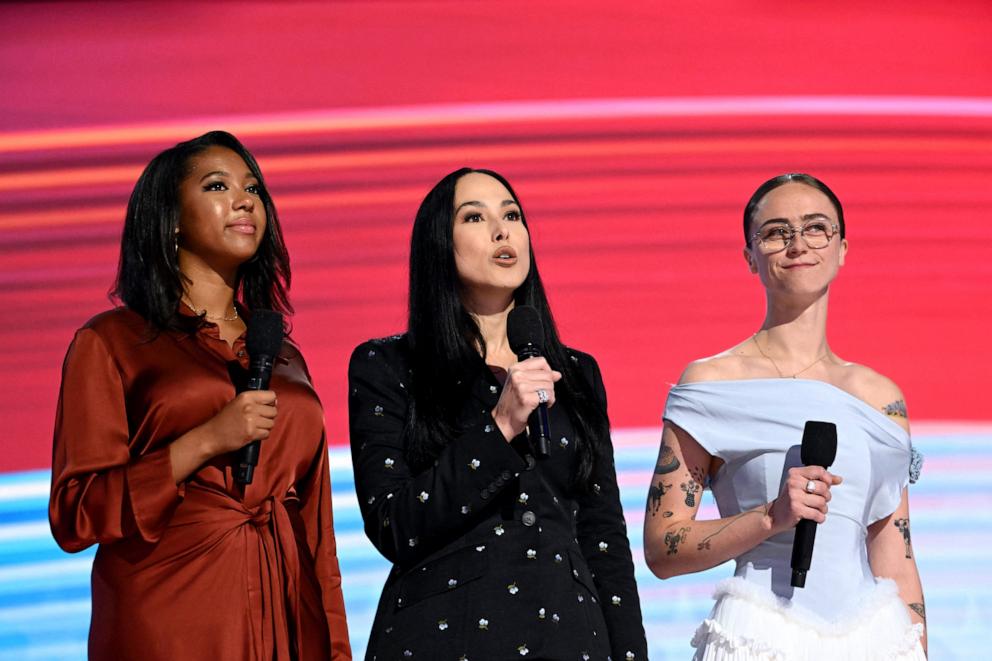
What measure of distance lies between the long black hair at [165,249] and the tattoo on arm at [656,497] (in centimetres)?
91

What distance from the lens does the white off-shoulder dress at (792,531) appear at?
2670 millimetres

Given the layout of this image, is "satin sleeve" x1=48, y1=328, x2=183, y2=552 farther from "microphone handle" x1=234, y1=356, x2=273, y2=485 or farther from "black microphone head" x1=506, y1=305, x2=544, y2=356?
"black microphone head" x1=506, y1=305, x2=544, y2=356

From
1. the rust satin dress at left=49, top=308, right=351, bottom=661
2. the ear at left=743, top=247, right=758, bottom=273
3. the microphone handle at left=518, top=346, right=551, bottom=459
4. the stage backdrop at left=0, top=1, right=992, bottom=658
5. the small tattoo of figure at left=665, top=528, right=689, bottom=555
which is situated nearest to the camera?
the microphone handle at left=518, top=346, right=551, bottom=459

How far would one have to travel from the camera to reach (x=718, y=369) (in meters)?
2.93

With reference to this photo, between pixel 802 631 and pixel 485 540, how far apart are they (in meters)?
0.70

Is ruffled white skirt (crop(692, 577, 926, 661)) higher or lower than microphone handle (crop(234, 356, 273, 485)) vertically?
lower

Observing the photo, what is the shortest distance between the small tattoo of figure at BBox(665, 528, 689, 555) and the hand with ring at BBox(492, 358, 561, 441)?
0.61m

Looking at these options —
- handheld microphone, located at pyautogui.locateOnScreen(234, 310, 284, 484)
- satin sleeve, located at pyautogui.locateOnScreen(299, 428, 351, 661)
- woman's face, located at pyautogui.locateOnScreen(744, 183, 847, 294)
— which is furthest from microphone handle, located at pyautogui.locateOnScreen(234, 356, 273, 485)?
woman's face, located at pyautogui.locateOnScreen(744, 183, 847, 294)

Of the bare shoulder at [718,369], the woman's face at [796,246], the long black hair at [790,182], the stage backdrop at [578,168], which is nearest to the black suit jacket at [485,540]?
the bare shoulder at [718,369]

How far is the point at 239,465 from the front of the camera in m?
2.32

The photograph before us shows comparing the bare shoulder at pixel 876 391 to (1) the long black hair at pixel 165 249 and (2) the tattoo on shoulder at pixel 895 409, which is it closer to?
(2) the tattoo on shoulder at pixel 895 409

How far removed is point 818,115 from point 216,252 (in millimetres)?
2096

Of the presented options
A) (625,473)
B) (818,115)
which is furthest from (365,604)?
(818,115)

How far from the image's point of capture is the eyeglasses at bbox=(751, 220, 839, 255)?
2.91 m
